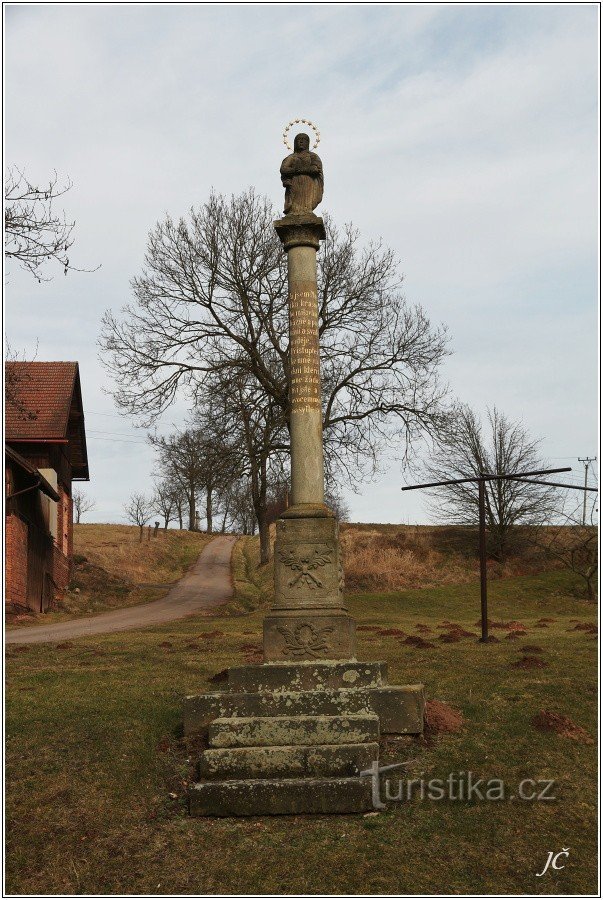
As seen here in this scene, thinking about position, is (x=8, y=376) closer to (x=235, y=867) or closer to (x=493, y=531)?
(x=235, y=867)

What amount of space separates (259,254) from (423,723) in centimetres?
2159

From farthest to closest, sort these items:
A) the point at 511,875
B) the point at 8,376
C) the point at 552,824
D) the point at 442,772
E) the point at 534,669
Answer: the point at 8,376, the point at 534,669, the point at 442,772, the point at 552,824, the point at 511,875

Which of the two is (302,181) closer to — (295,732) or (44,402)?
(295,732)

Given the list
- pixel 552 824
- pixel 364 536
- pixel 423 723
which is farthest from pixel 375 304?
pixel 552 824

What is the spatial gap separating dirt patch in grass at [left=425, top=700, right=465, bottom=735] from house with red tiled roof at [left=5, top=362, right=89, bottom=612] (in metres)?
17.6

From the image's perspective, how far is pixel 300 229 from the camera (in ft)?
36.6

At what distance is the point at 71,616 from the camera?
2738 cm

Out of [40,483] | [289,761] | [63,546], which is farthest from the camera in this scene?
[63,546]

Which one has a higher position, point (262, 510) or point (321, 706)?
point (262, 510)

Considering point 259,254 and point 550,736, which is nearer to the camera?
point 550,736

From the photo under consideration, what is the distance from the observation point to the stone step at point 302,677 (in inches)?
373

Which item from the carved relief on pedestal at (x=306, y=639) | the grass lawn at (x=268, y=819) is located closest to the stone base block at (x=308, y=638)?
the carved relief on pedestal at (x=306, y=639)

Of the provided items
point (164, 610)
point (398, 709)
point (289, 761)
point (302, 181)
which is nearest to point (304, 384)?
point (302, 181)

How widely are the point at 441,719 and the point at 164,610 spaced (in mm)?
21302
